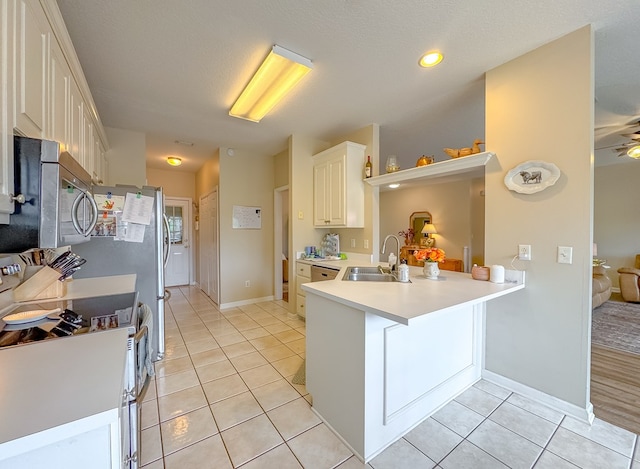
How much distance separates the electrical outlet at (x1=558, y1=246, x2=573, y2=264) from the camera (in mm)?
1787

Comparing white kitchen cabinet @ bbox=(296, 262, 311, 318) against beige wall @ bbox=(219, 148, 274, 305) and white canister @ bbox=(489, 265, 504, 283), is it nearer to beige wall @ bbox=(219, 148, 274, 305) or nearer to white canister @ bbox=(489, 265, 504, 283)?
Answer: beige wall @ bbox=(219, 148, 274, 305)

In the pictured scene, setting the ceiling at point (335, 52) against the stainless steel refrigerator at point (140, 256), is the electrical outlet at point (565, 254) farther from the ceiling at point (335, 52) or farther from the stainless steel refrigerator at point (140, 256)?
the stainless steel refrigerator at point (140, 256)

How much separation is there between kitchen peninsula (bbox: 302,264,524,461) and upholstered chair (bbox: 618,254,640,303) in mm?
4475

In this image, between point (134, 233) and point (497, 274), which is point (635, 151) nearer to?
point (497, 274)

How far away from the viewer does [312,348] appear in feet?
6.09

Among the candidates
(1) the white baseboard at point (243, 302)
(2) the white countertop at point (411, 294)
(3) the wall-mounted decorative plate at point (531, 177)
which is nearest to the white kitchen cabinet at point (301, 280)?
(1) the white baseboard at point (243, 302)

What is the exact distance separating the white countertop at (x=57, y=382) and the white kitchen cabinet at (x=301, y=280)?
2.58 m

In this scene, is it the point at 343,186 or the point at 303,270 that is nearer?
the point at 343,186

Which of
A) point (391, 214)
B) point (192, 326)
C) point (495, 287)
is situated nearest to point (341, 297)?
point (495, 287)

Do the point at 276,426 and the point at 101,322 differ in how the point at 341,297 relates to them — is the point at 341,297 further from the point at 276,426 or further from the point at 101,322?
Answer: the point at 101,322

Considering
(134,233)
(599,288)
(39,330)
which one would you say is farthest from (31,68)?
(599,288)

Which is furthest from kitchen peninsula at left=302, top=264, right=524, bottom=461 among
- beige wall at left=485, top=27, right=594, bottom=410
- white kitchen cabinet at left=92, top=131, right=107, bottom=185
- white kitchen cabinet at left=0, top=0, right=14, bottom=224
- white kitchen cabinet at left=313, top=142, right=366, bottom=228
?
white kitchen cabinet at left=92, top=131, right=107, bottom=185

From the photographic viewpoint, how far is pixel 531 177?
196 cm

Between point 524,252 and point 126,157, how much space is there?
4771mm
